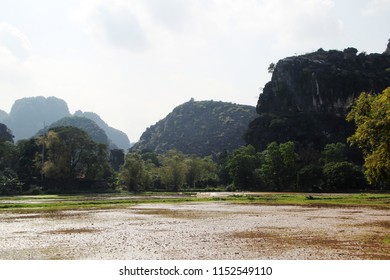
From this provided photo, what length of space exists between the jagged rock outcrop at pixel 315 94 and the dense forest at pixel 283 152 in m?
0.43

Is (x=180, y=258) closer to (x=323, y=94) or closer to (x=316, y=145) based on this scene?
(x=316, y=145)

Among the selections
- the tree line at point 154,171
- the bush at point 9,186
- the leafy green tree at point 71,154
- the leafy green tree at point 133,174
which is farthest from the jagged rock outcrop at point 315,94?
the bush at point 9,186

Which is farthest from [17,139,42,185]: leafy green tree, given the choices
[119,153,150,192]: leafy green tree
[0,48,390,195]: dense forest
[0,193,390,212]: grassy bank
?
[0,193,390,212]: grassy bank

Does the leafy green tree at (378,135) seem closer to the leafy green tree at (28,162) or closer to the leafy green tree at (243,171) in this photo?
the leafy green tree at (243,171)

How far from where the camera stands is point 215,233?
21.7 meters

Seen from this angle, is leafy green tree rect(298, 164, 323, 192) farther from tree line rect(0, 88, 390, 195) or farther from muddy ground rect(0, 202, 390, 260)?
muddy ground rect(0, 202, 390, 260)

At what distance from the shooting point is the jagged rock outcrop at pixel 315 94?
16212cm

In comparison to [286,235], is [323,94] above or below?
above

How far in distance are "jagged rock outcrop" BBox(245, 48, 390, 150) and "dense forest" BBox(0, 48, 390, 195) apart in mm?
427

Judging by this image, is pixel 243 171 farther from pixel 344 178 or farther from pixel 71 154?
pixel 71 154

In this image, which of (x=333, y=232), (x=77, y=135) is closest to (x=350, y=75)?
(x=77, y=135)

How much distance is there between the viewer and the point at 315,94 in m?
174

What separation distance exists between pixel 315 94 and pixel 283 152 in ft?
261
